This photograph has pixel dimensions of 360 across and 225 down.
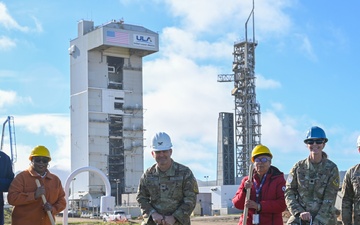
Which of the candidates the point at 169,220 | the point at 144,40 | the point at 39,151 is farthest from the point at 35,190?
the point at 144,40

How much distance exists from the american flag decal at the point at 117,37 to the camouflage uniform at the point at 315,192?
7243 centimetres

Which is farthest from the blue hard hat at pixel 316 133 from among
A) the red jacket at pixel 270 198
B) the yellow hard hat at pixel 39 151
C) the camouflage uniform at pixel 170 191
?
the yellow hard hat at pixel 39 151

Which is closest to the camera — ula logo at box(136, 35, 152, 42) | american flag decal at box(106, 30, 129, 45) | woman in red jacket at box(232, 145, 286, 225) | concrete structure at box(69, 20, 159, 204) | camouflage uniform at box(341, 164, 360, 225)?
camouflage uniform at box(341, 164, 360, 225)

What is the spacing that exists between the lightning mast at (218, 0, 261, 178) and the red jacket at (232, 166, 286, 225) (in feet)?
243

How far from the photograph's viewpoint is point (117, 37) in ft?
264

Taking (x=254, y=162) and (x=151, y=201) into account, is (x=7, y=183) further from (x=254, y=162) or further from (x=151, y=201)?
(x=254, y=162)

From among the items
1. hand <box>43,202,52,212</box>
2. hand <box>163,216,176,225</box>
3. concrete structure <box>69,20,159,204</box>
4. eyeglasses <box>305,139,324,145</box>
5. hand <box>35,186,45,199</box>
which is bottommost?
hand <box>163,216,176,225</box>

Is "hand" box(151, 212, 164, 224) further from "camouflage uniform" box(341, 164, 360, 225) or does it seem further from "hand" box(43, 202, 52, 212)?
"camouflage uniform" box(341, 164, 360, 225)

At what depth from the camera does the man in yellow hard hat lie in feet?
29.3

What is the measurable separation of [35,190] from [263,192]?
3174mm

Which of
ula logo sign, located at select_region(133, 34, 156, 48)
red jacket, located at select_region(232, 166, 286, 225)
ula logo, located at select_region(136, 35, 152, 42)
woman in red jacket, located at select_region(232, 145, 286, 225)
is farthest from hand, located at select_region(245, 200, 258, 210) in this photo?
ula logo, located at select_region(136, 35, 152, 42)

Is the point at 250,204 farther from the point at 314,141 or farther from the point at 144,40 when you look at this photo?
the point at 144,40

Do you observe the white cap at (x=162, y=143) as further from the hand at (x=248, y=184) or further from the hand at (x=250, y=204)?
the hand at (x=250, y=204)

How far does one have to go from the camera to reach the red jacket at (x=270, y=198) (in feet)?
27.7
